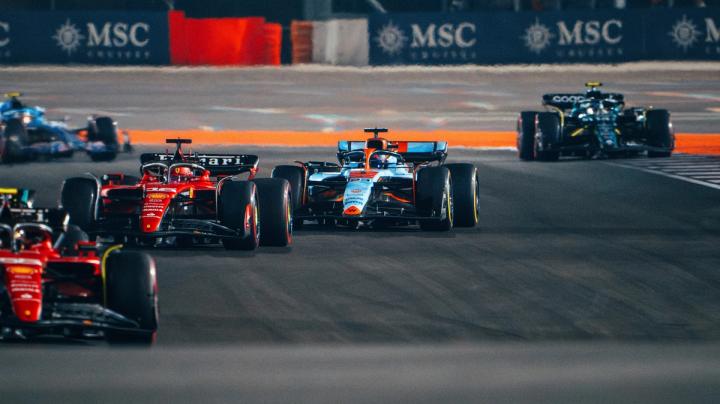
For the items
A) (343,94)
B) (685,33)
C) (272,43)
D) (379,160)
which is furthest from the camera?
(272,43)

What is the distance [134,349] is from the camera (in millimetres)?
11578

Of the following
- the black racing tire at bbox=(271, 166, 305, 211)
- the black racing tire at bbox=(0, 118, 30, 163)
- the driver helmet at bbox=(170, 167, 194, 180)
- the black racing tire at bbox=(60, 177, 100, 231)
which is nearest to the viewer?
the black racing tire at bbox=(60, 177, 100, 231)

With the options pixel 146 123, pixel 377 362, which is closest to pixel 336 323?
pixel 377 362

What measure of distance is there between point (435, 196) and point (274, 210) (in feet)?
7.65

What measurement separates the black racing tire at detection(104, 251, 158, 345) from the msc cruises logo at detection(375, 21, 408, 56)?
127ft

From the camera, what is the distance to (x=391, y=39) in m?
49.9

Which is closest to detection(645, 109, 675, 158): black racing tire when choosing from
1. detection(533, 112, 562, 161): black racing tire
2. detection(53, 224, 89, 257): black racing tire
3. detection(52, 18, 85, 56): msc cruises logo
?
detection(533, 112, 562, 161): black racing tire

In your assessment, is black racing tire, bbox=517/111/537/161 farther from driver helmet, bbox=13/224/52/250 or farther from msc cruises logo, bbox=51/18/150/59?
msc cruises logo, bbox=51/18/150/59

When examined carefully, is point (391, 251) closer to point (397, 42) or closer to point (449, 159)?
point (449, 159)

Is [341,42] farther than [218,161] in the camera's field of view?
Yes

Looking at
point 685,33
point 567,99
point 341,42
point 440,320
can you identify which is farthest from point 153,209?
point 341,42

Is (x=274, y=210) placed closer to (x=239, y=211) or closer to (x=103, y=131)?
(x=239, y=211)

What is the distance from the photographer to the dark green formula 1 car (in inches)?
1093

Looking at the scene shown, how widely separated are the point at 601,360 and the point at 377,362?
1.68 meters
